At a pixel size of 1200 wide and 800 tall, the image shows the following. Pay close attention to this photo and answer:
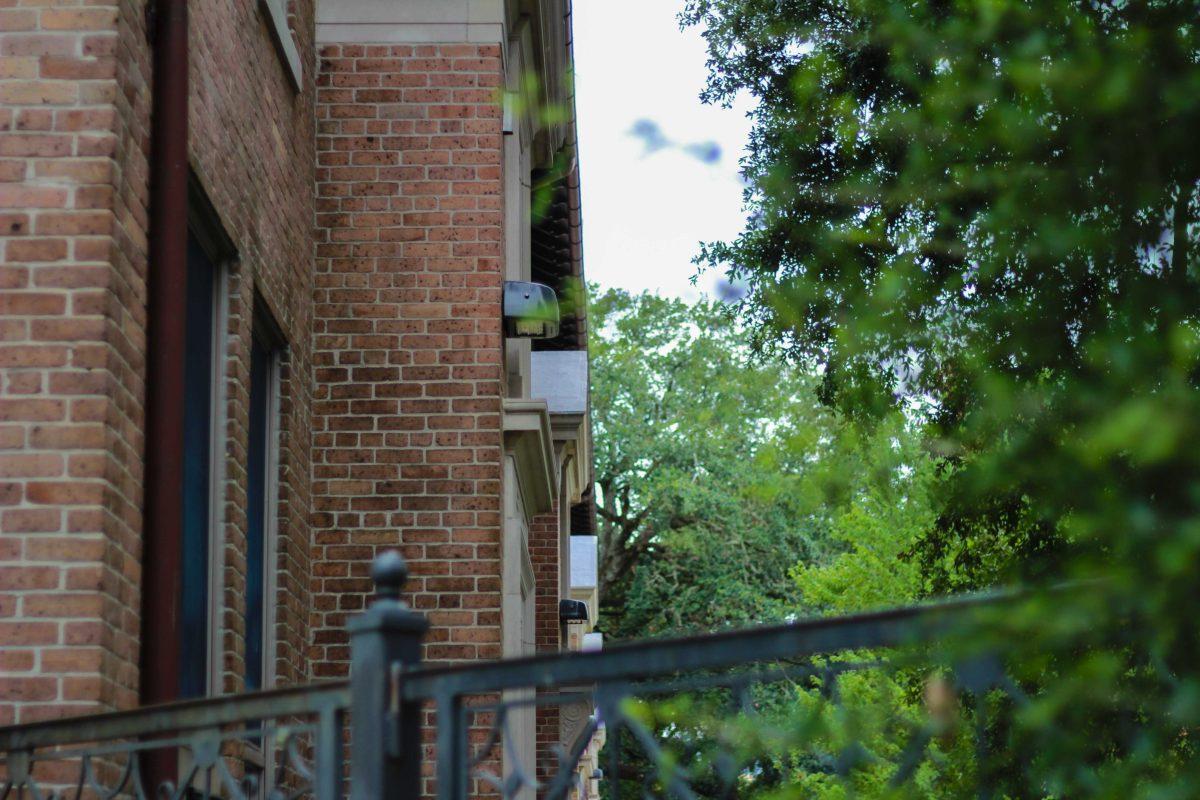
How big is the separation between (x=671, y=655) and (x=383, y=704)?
0.55 metres

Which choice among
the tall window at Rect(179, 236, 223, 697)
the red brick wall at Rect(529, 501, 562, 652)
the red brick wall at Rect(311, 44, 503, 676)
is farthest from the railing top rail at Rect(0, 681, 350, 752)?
the red brick wall at Rect(529, 501, 562, 652)

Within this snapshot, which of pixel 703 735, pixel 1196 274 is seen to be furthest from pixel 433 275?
pixel 1196 274

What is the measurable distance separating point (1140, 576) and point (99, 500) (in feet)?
11.5

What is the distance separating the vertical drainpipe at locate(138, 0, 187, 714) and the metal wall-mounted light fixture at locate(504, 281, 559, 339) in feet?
12.1

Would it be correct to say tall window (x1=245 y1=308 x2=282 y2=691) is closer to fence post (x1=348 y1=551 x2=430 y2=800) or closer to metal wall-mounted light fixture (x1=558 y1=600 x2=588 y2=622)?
fence post (x1=348 y1=551 x2=430 y2=800)

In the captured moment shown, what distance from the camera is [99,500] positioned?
4.74m

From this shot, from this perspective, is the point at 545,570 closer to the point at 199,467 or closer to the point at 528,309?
the point at 528,309

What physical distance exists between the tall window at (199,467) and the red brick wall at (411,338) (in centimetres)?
205

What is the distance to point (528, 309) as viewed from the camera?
907 centimetres

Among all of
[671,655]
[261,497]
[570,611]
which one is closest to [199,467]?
[261,497]

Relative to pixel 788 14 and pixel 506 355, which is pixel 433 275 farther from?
pixel 788 14

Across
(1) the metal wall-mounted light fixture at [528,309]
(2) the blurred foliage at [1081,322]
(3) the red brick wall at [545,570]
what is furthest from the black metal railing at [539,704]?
(3) the red brick wall at [545,570]

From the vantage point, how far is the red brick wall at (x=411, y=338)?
8.70 m

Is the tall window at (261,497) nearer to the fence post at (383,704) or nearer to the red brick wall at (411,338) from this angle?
the red brick wall at (411,338)
